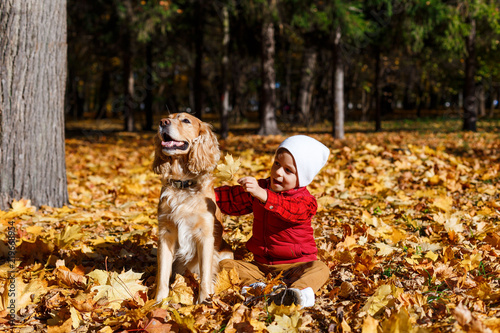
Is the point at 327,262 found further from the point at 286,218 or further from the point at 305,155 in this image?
the point at 305,155

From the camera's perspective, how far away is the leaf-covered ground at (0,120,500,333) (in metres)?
2.34

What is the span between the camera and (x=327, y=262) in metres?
3.16

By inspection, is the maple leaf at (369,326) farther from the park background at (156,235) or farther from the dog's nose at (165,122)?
the dog's nose at (165,122)

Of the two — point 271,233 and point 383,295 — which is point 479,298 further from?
point 271,233

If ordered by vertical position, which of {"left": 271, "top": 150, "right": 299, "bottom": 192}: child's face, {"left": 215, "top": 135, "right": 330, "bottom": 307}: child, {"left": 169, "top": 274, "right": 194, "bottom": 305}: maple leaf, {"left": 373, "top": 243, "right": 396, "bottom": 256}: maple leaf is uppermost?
{"left": 271, "top": 150, "right": 299, "bottom": 192}: child's face

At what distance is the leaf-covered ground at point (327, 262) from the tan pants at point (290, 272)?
0.12 meters

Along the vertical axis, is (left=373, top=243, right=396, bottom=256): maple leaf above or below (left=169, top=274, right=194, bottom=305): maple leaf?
above

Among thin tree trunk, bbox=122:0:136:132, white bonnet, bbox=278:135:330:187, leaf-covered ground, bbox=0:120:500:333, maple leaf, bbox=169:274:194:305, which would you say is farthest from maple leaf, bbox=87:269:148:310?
thin tree trunk, bbox=122:0:136:132

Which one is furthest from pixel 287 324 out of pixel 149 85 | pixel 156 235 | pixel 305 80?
pixel 305 80

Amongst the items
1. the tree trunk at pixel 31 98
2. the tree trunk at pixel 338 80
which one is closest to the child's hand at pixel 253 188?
the tree trunk at pixel 31 98

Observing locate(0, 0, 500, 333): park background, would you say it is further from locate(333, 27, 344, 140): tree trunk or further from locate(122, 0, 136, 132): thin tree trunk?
locate(122, 0, 136, 132): thin tree trunk

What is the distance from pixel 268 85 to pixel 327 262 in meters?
12.0

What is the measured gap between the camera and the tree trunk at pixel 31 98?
4324 millimetres

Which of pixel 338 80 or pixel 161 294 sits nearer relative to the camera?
pixel 161 294
